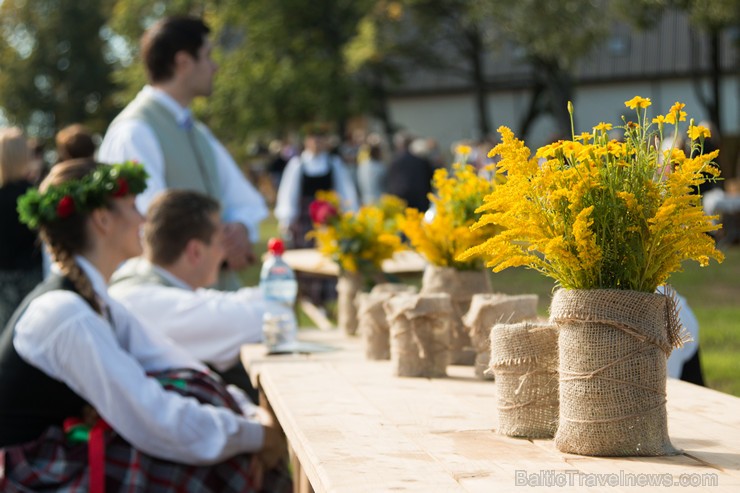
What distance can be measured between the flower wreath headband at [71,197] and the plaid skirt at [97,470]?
64 cm

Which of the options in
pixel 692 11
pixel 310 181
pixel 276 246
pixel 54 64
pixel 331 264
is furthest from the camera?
pixel 54 64

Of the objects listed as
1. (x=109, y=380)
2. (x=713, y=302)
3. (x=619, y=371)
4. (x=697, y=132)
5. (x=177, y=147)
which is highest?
(x=697, y=132)

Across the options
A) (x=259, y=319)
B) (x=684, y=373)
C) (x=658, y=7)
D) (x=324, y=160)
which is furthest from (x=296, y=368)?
(x=658, y=7)

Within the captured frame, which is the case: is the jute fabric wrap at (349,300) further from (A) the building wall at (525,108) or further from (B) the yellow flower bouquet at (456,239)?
(A) the building wall at (525,108)

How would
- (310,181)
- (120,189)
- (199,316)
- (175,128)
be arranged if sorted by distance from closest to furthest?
(120,189) < (199,316) < (175,128) < (310,181)

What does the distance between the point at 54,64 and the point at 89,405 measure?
44448 millimetres

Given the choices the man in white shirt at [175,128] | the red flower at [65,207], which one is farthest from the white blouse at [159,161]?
the red flower at [65,207]

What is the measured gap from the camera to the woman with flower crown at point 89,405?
10.9 feet

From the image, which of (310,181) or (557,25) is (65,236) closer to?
(310,181)

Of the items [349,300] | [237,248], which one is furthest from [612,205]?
[237,248]

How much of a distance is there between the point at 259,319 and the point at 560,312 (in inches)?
84.8

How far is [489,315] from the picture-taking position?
3.14 m

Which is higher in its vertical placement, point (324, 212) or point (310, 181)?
point (324, 212)

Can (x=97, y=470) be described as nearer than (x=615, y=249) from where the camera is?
No
